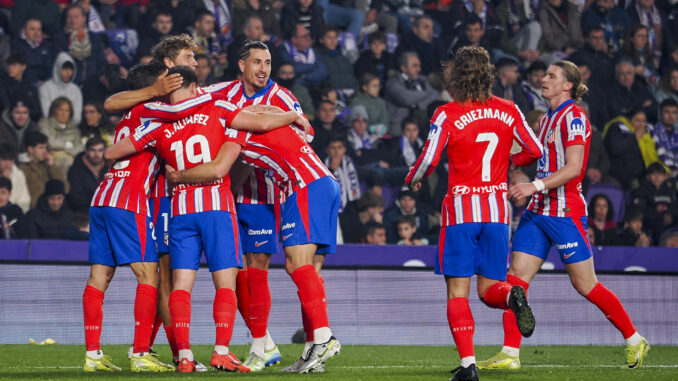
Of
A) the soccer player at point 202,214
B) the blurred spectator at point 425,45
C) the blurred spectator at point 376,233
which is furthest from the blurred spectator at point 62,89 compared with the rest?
the soccer player at point 202,214

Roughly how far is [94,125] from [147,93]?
5935 mm

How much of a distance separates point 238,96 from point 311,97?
618 centimetres

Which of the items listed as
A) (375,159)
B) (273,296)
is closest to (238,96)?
(273,296)

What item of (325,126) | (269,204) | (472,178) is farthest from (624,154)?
(472,178)

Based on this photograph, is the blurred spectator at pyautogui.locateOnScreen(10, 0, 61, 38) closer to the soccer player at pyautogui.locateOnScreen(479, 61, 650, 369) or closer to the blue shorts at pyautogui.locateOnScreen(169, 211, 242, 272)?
the blue shorts at pyautogui.locateOnScreen(169, 211, 242, 272)

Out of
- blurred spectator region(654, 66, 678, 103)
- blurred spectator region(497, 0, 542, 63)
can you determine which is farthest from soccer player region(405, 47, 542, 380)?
blurred spectator region(654, 66, 678, 103)

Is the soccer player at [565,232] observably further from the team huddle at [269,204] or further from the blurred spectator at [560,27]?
the blurred spectator at [560,27]

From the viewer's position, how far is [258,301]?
772 cm

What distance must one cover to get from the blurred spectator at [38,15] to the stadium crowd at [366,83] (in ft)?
0.06

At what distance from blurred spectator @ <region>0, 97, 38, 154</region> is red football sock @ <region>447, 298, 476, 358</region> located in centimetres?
794

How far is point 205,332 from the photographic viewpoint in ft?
35.0

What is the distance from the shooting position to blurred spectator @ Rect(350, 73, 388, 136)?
1445 centimetres

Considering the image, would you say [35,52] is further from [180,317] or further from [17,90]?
[180,317]

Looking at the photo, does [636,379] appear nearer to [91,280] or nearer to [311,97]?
[91,280]
